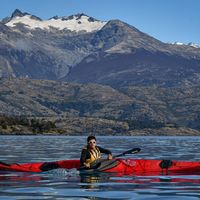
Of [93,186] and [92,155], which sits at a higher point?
[92,155]

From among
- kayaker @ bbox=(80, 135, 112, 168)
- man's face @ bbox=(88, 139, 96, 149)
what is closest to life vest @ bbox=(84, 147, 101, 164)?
kayaker @ bbox=(80, 135, 112, 168)

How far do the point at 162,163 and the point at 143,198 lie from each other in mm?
14160

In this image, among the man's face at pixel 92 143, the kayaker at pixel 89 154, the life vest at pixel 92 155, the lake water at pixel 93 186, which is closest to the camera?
the lake water at pixel 93 186

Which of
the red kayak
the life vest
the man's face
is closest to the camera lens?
the man's face

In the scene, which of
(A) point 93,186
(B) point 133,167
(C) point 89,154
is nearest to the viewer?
(A) point 93,186

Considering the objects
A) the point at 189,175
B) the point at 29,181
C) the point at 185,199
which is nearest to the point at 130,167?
the point at 189,175

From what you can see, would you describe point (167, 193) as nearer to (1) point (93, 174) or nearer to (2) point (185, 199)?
(2) point (185, 199)

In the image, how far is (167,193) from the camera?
29.5 meters

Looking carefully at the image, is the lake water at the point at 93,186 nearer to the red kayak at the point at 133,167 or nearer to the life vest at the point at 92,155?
the red kayak at the point at 133,167

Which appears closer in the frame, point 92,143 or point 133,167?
point 92,143

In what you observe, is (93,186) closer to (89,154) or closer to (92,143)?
(92,143)

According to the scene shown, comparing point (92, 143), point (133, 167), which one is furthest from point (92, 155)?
point (133, 167)

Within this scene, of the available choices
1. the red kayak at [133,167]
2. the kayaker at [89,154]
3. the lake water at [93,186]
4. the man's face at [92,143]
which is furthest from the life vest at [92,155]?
the lake water at [93,186]

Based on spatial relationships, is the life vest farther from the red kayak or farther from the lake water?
the lake water
